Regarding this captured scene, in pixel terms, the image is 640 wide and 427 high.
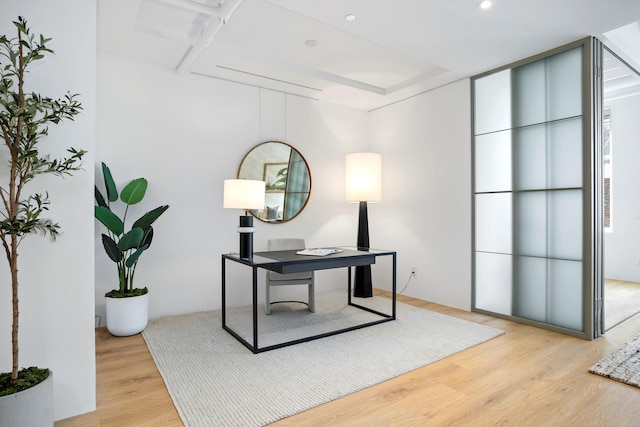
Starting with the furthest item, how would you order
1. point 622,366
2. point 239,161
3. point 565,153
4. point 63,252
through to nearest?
point 239,161
point 565,153
point 622,366
point 63,252

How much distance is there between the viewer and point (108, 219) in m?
2.88

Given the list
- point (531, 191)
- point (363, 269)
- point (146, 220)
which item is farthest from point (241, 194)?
point (531, 191)

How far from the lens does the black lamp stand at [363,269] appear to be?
4.29 meters

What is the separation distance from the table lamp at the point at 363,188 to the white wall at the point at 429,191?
1.44ft

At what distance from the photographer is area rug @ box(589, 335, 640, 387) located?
2.23m

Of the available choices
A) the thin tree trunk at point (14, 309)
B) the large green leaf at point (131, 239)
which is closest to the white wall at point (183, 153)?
the large green leaf at point (131, 239)

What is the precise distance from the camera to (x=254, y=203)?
2.94 metres

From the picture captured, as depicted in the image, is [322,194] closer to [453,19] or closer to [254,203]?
[254,203]

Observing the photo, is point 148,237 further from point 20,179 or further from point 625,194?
point 625,194

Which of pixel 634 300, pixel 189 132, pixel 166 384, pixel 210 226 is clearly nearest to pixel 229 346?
pixel 166 384

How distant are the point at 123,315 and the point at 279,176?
214 cm

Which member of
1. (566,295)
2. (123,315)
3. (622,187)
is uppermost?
(622,187)

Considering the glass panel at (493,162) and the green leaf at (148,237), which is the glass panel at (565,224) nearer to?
the glass panel at (493,162)

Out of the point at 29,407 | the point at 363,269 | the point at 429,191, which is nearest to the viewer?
the point at 29,407
